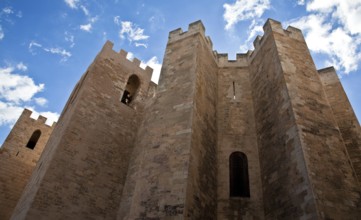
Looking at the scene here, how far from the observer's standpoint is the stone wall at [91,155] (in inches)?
298

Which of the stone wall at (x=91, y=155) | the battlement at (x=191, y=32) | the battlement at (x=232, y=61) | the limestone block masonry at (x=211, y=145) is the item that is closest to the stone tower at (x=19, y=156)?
the limestone block masonry at (x=211, y=145)

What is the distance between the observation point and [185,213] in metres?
5.21

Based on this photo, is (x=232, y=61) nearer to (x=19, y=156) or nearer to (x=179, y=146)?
(x=179, y=146)

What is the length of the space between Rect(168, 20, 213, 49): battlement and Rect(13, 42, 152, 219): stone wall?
9.81 ft

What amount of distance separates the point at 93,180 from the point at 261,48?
7.28 metres

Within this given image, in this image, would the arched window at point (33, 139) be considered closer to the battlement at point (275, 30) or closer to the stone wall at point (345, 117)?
the battlement at point (275, 30)

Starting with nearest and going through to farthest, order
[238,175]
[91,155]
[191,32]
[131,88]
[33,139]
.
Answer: [238,175] < [91,155] < [191,32] < [131,88] < [33,139]

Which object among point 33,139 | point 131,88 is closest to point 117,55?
point 131,88

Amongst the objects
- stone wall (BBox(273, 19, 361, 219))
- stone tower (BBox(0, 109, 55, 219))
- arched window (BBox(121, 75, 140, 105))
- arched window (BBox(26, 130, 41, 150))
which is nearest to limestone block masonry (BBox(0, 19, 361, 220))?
stone wall (BBox(273, 19, 361, 219))

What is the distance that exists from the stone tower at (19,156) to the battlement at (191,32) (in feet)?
31.2

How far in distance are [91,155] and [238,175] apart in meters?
4.69

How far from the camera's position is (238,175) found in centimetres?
766

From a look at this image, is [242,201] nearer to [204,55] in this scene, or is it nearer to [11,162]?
[204,55]

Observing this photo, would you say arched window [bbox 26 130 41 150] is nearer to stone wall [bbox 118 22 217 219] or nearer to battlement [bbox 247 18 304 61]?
stone wall [bbox 118 22 217 219]
